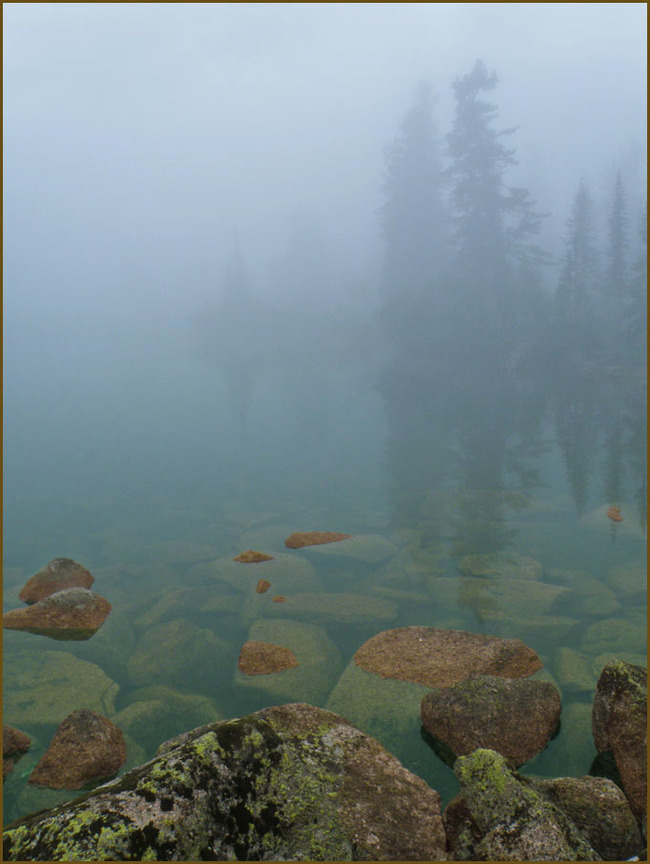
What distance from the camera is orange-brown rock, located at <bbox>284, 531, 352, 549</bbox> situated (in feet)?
50.4

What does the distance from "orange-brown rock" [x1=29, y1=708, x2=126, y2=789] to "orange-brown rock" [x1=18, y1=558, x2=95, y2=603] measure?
5.87 meters

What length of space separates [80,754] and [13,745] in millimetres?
1112

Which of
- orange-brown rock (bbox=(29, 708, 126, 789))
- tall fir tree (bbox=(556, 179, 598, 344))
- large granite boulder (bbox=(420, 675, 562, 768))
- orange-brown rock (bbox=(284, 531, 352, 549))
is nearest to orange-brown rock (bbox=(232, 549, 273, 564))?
orange-brown rock (bbox=(284, 531, 352, 549))

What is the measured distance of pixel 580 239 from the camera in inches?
2431

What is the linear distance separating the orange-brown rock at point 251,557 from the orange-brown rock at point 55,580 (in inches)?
134

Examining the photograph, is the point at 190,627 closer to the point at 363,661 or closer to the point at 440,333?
the point at 363,661

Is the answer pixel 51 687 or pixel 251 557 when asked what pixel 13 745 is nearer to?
pixel 51 687

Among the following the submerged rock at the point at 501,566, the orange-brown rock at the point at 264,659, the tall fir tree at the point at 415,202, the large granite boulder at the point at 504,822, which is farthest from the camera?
the tall fir tree at the point at 415,202

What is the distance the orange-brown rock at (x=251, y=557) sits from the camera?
1414cm

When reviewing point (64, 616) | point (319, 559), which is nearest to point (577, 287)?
point (319, 559)

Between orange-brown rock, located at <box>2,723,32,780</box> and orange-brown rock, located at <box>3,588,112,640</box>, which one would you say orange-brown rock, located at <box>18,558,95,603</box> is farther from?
orange-brown rock, located at <box>2,723,32,780</box>

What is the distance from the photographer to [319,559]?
14297mm

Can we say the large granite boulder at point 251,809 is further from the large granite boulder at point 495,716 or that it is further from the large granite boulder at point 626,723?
the large granite boulder at point 626,723

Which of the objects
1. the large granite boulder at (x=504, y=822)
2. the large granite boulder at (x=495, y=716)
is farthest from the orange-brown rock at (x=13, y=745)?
the large granite boulder at (x=504, y=822)
